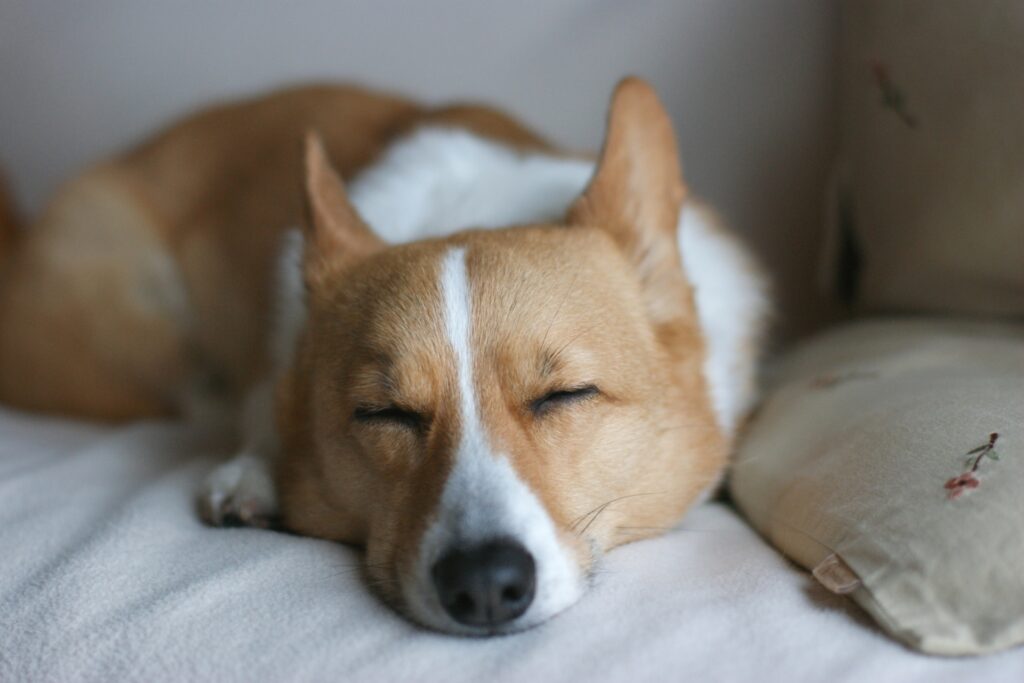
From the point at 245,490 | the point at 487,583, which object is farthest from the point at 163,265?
the point at 487,583

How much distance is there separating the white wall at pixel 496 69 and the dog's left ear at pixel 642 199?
105 centimetres

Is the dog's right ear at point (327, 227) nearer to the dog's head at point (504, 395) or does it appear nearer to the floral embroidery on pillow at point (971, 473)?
the dog's head at point (504, 395)

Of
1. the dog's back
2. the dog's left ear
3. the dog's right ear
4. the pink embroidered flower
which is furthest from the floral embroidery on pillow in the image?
the dog's back

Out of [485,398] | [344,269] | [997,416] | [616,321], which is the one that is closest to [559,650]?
[485,398]

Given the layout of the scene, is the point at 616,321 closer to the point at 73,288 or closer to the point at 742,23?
the point at 742,23

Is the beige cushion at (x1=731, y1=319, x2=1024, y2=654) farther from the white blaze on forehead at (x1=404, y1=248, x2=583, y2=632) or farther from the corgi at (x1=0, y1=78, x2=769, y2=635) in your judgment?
the white blaze on forehead at (x1=404, y1=248, x2=583, y2=632)

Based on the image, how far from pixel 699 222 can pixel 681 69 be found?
31.2 inches

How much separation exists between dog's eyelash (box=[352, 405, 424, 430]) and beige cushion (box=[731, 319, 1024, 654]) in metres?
0.65

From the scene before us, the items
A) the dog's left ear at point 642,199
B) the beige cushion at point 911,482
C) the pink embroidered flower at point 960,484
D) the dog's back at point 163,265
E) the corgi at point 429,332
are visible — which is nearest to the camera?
the beige cushion at point 911,482

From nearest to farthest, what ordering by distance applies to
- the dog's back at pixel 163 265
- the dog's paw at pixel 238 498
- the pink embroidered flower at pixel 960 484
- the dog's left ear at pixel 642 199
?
the pink embroidered flower at pixel 960 484
the dog's paw at pixel 238 498
the dog's left ear at pixel 642 199
the dog's back at pixel 163 265

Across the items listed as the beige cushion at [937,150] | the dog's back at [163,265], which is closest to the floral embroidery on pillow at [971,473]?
the beige cushion at [937,150]

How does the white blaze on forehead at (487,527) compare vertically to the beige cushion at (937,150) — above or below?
below

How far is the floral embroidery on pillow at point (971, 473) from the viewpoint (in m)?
1.25

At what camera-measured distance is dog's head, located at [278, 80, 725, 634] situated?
1.33 m
